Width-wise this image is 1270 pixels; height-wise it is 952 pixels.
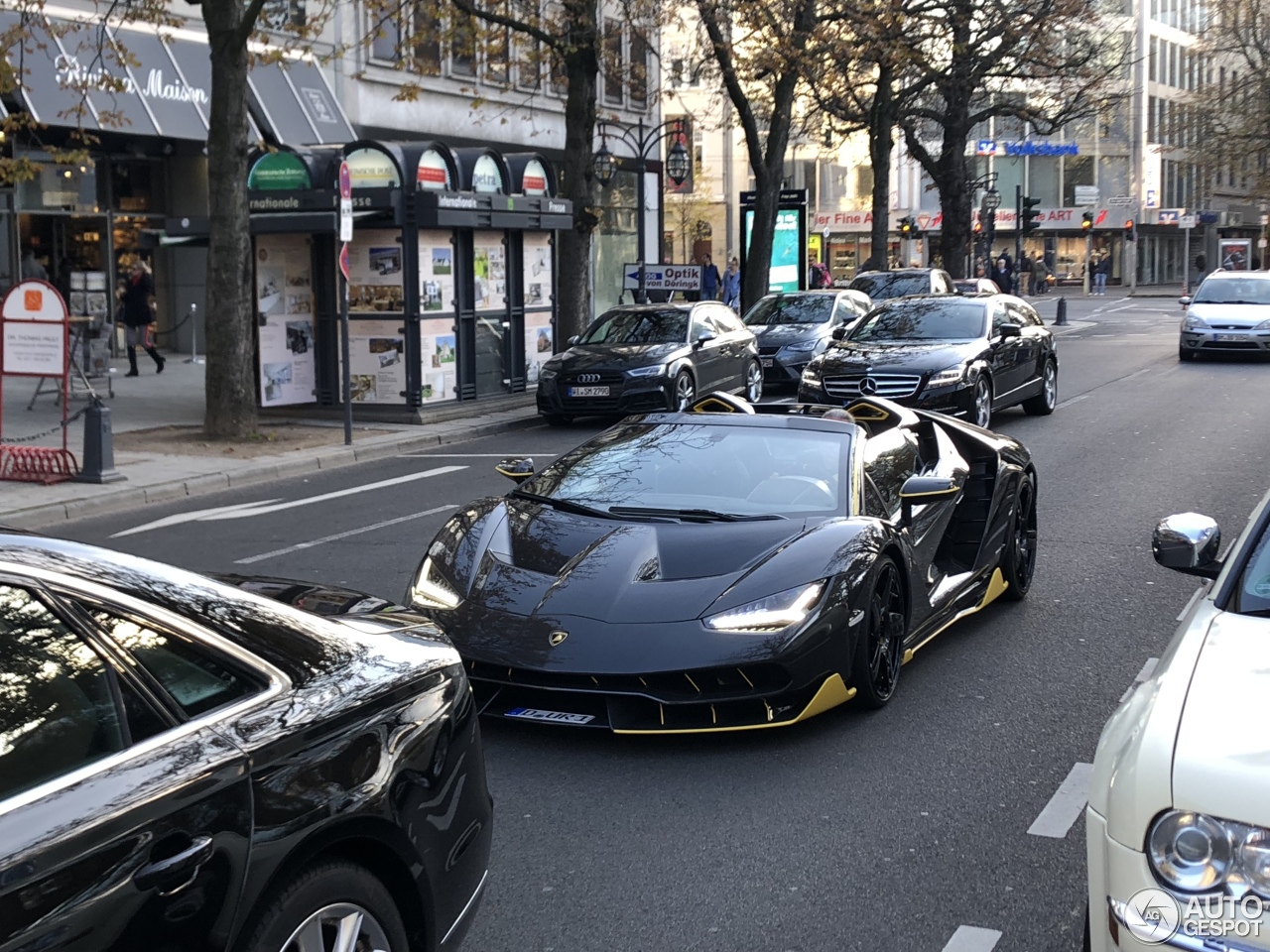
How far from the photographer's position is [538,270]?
74.5ft

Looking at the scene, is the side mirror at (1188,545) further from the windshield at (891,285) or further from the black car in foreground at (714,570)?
the windshield at (891,285)

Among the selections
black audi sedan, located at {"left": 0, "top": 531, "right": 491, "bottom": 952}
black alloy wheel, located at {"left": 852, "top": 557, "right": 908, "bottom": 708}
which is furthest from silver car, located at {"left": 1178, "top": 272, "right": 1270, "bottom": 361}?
black audi sedan, located at {"left": 0, "top": 531, "right": 491, "bottom": 952}

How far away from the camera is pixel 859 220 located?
8256 cm

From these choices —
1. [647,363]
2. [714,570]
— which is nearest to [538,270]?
[647,363]

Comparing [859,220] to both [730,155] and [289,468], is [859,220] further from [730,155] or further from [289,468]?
[289,468]

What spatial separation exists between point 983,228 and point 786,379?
35820 millimetres

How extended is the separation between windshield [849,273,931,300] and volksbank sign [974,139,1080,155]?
44566 mm

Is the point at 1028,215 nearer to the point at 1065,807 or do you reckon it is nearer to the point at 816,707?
the point at 816,707

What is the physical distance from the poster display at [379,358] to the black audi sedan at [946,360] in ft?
18.3

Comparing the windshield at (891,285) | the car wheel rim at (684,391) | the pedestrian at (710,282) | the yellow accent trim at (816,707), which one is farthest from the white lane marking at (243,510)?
the pedestrian at (710,282)

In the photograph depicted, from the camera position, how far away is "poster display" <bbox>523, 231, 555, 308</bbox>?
73.4ft

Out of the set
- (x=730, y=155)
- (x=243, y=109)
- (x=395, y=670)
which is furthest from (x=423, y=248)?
(x=730, y=155)

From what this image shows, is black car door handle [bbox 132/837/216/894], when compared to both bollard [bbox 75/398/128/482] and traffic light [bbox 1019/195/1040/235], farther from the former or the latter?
traffic light [bbox 1019/195/1040/235]

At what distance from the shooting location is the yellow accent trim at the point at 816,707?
579 cm
